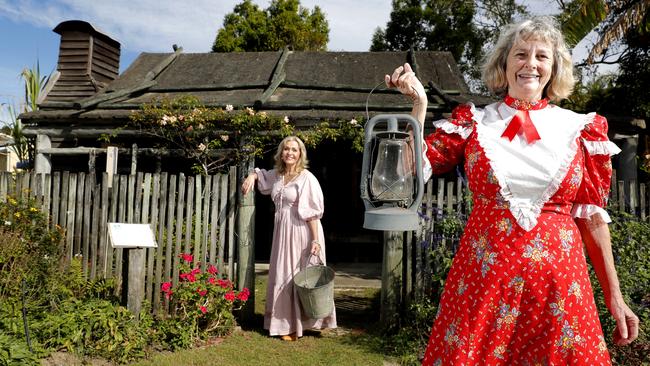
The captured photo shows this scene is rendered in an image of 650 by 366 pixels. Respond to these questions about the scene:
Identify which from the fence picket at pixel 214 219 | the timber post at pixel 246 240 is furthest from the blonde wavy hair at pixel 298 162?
the fence picket at pixel 214 219

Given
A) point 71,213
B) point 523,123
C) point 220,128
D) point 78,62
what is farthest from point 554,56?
point 78,62

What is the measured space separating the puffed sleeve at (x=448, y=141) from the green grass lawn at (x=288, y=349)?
287cm

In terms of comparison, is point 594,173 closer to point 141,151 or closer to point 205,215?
point 205,215

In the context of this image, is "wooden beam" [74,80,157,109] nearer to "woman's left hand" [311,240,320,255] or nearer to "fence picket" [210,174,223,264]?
"fence picket" [210,174,223,264]

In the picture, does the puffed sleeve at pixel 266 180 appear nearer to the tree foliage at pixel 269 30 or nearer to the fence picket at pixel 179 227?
the fence picket at pixel 179 227

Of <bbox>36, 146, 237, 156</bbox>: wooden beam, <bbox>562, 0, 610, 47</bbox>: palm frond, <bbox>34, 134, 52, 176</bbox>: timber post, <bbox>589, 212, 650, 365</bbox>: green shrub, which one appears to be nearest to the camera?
<bbox>589, 212, 650, 365</bbox>: green shrub

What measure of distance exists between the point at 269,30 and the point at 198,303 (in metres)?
19.0

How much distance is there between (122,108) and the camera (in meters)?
8.15

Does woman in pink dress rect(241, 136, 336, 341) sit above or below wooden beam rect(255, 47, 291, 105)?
below

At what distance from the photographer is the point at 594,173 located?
1.83 metres

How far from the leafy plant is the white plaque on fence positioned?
1.48 feet

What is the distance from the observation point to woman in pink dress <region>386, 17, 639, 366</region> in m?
1.68

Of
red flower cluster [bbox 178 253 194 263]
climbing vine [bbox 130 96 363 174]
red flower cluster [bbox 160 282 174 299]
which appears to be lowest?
red flower cluster [bbox 160 282 174 299]

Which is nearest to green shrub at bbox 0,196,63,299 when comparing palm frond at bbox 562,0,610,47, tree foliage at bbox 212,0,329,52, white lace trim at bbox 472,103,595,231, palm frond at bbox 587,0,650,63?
white lace trim at bbox 472,103,595,231
